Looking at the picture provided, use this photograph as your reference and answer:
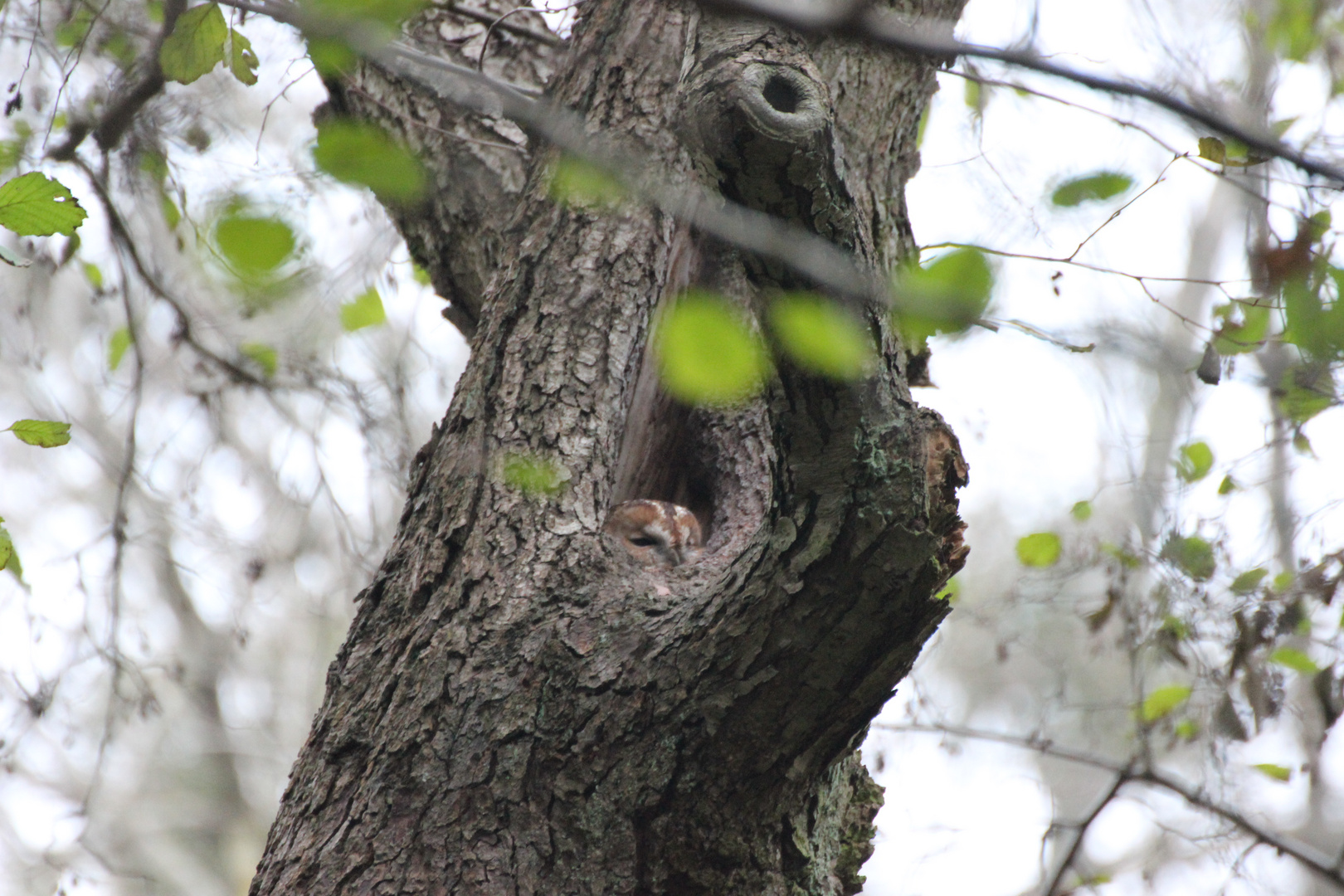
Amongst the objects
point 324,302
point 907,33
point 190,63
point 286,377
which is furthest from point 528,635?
point 286,377

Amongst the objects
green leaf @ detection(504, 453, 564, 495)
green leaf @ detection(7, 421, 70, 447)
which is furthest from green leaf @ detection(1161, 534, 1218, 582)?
green leaf @ detection(7, 421, 70, 447)

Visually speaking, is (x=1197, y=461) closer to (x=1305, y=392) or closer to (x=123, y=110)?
(x=1305, y=392)

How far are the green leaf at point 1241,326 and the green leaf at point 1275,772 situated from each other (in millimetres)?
1291

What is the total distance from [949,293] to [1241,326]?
5.76 ft

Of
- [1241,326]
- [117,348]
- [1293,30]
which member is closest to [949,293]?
[1241,326]

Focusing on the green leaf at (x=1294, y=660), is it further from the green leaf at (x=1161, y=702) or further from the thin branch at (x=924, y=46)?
the thin branch at (x=924, y=46)

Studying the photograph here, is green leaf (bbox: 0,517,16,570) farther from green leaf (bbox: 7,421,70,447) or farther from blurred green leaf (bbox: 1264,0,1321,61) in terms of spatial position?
blurred green leaf (bbox: 1264,0,1321,61)

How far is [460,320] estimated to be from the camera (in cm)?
257

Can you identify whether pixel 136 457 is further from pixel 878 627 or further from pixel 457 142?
pixel 878 627

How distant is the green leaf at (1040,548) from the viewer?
10.1 feet

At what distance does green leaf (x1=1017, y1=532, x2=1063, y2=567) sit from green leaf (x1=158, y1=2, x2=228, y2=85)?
264 centimetres

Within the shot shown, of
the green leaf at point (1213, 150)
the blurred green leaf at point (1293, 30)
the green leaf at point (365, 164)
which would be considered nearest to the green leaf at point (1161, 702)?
the blurred green leaf at point (1293, 30)

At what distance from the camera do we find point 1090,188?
37.2 inches

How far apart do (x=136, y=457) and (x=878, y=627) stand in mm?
2676
